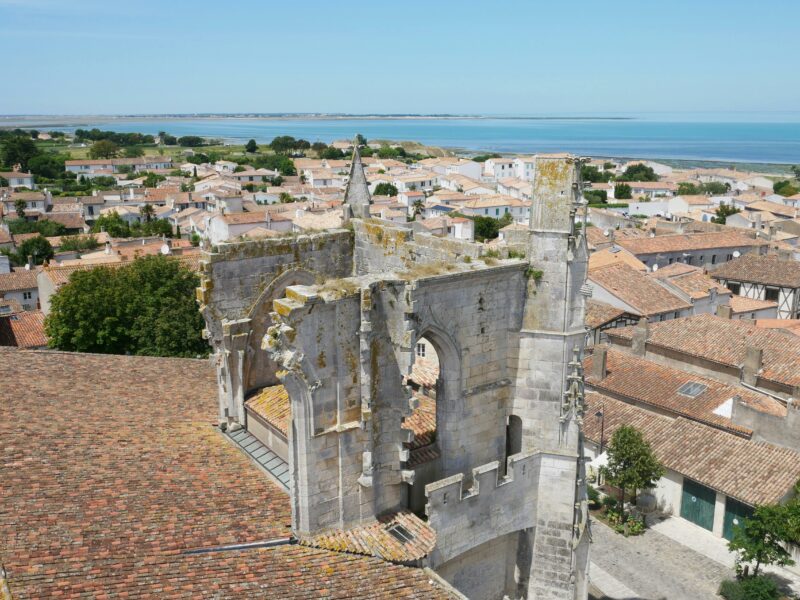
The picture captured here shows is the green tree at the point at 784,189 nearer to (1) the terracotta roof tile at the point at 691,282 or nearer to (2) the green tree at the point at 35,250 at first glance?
(1) the terracotta roof tile at the point at 691,282

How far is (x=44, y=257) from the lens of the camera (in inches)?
3194

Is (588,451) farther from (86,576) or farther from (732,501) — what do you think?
(86,576)

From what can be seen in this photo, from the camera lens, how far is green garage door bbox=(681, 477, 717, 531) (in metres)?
27.7

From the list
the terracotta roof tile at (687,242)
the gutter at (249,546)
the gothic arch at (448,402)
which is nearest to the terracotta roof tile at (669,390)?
the gothic arch at (448,402)

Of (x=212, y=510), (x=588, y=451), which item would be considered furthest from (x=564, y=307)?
(x=588, y=451)

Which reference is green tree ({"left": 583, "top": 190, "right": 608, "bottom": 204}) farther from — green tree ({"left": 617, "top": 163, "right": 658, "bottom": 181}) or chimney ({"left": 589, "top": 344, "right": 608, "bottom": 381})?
chimney ({"left": 589, "top": 344, "right": 608, "bottom": 381})

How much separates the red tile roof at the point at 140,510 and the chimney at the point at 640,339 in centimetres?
2750

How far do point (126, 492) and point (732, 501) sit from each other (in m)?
21.9

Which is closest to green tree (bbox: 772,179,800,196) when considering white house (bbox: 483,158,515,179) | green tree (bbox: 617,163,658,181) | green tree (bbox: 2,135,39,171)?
green tree (bbox: 617,163,658,181)

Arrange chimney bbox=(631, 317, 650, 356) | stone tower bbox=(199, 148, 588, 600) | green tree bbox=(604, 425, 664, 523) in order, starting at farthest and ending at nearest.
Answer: chimney bbox=(631, 317, 650, 356)
green tree bbox=(604, 425, 664, 523)
stone tower bbox=(199, 148, 588, 600)

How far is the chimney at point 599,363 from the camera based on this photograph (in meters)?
36.9

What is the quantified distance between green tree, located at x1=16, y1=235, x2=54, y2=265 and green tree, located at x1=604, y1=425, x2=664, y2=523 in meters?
70.4

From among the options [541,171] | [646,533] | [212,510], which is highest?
[541,171]

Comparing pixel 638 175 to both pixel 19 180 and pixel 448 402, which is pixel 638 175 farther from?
pixel 448 402
